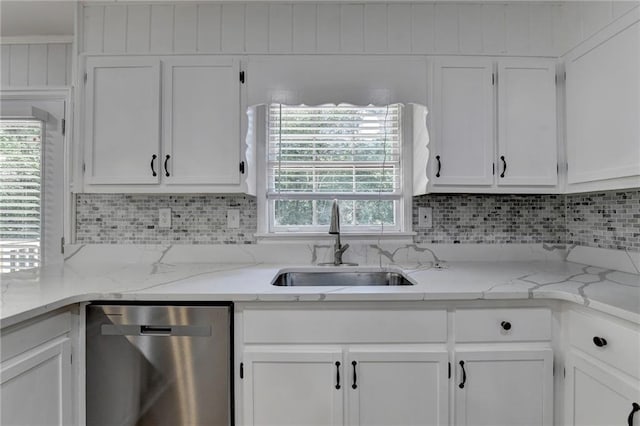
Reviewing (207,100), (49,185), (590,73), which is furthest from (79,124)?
(590,73)

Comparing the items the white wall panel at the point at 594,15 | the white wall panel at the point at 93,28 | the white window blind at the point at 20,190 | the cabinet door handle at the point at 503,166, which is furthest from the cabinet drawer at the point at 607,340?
the white window blind at the point at 20,190

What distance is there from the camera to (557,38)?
71.2 inches

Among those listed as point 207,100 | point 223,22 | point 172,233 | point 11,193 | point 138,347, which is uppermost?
point 223,22

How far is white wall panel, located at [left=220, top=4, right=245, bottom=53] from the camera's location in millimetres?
1790

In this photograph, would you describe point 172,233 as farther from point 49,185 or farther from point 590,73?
point 590,73

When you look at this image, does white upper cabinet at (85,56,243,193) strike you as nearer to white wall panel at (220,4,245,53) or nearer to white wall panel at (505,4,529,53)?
white wall panel at (220,4,245,53)

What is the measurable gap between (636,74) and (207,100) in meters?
1.95

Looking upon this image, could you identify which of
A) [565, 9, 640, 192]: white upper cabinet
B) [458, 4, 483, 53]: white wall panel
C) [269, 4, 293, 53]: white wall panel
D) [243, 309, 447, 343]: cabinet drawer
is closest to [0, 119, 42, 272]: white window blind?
[269, 4, 293, 53]: white wall panel

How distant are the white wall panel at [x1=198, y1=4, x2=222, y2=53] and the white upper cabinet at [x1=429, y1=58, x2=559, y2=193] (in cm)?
121

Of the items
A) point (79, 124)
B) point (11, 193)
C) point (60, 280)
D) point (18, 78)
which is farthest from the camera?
point (18, 78)

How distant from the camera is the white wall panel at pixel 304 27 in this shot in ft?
5.88

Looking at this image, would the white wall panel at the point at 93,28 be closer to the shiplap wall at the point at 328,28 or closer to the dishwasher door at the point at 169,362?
the shiplap wall at the point at 328,28

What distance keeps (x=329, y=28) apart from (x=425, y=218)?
48.2 inches

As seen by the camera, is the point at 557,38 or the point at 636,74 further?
the point at 557,38
